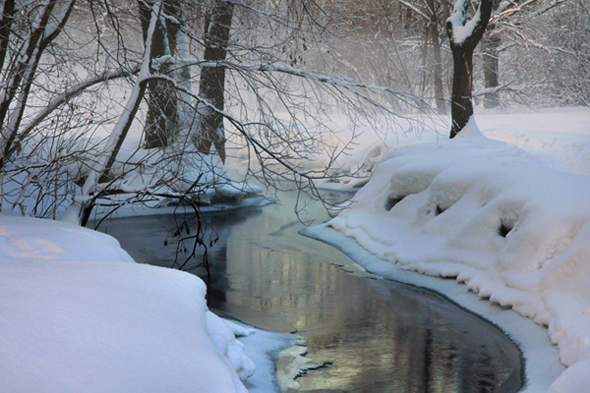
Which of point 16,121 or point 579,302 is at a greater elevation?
point 16,121

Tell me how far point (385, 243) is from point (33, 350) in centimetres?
725

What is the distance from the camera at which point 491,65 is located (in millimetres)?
23188

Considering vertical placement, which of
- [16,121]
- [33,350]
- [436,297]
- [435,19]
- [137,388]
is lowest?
[436,297]

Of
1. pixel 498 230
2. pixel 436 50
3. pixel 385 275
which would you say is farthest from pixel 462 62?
pixel 436 50

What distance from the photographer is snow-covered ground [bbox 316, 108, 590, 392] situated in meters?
5.25

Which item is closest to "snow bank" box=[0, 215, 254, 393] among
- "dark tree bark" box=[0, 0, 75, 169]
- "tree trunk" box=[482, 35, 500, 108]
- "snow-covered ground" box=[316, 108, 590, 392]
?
"dark tree bark" box=[0, 0, 75, 169]

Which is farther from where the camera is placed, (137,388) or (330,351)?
(330,351)

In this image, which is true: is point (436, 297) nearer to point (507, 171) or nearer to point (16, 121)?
point (507, 171)

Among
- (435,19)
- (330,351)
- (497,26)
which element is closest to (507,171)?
(330,351)

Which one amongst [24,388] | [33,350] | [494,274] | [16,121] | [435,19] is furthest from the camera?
[435,19]

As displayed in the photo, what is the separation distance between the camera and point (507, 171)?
7941mm

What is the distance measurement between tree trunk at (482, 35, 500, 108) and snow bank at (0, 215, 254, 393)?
20201mm

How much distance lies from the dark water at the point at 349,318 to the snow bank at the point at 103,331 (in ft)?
6.12

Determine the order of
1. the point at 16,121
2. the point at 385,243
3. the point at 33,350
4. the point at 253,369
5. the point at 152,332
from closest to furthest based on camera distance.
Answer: the point at 33,350, the point at 152,332, the point at 253,369, the point at 16,121, the point at 385,243
